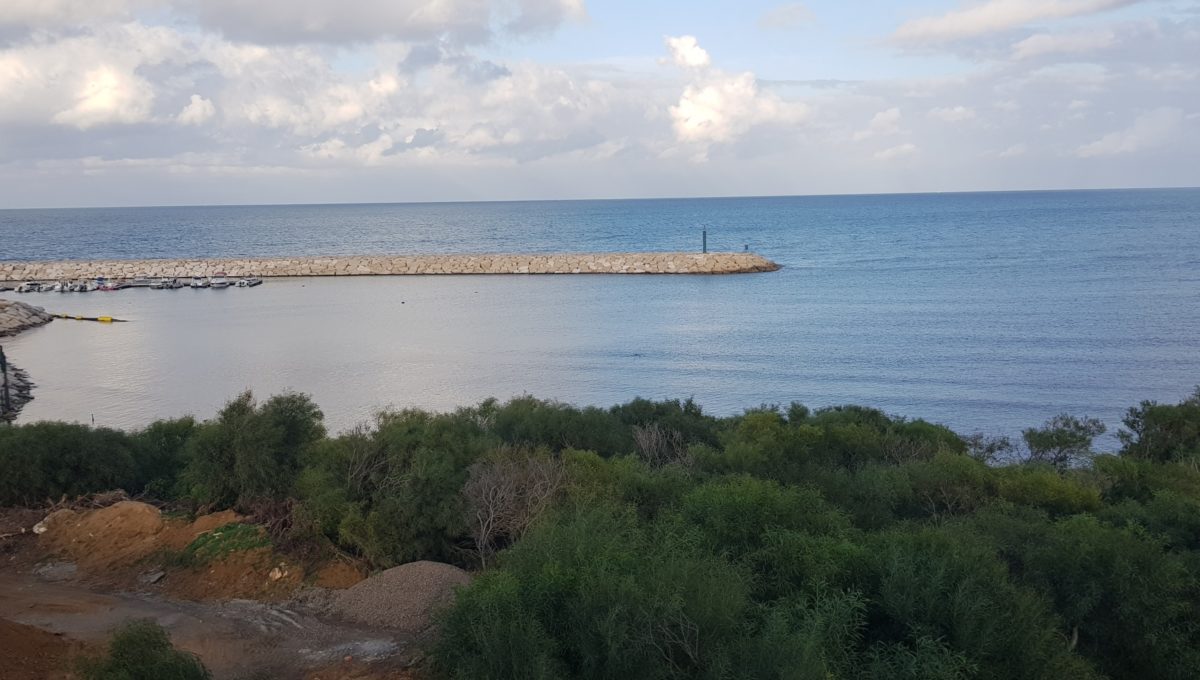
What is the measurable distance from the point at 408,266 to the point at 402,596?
7591 centimetres

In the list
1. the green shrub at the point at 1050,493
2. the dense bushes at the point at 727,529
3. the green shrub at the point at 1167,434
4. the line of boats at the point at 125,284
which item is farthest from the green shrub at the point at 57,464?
the line of boats at the point at 125,284

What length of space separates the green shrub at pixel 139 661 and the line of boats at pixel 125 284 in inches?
2762

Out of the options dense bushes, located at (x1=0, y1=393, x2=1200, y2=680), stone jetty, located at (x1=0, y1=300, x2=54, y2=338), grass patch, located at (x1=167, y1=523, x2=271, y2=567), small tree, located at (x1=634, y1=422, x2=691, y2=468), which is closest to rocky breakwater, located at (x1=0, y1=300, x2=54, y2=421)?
stone jetty, located at (x1=0, y1=300, x2=54, y2=338)

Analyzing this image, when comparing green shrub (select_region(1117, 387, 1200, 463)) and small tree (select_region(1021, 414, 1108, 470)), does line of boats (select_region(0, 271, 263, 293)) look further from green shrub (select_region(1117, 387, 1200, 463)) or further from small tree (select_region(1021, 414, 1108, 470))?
green shrub (select_region(1117, 387, 1200, 463))

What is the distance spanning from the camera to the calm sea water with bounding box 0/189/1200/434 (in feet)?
109

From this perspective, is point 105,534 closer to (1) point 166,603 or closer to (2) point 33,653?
(1) point 166,603

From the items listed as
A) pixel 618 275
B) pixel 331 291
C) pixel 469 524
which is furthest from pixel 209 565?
pixel 618 275

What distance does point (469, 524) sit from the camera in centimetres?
1439

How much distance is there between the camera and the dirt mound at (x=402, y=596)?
12.2 meters

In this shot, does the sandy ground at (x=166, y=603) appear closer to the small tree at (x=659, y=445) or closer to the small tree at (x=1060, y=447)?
the small tree at (x=659, y=445)

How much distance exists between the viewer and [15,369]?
38312mm

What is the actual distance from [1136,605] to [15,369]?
40110 mm

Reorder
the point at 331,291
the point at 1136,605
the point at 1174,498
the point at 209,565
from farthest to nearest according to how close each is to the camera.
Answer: the point at 331,291 < the point at 1174,498 < the point at 209,565 < the point at 1136,605

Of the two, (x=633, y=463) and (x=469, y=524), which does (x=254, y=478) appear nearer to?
(x=469, y=524)
